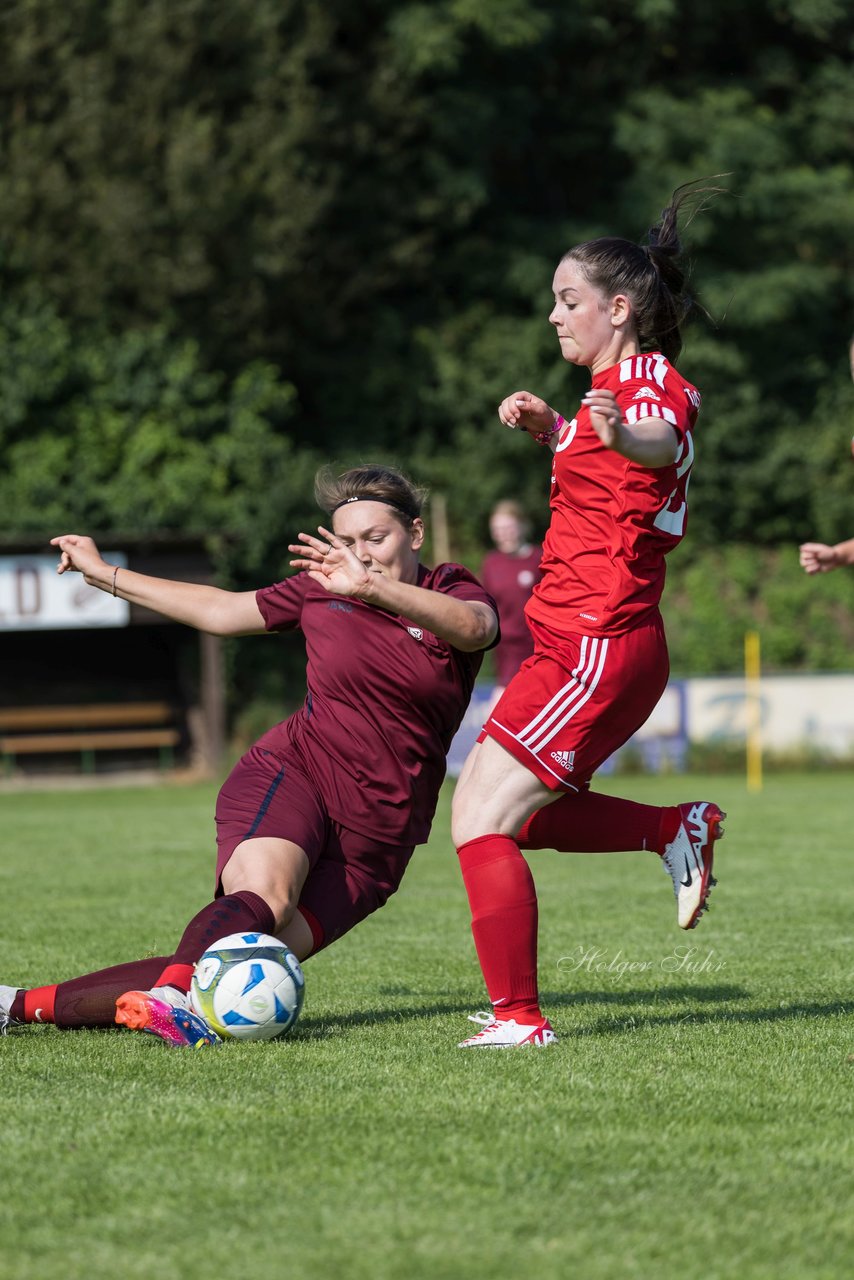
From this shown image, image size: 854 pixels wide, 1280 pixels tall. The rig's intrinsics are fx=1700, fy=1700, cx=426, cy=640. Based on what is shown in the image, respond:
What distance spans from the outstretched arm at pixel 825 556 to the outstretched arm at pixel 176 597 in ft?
5.73

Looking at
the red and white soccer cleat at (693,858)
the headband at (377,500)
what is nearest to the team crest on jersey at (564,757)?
the red and white soccer cleat at (693,858)

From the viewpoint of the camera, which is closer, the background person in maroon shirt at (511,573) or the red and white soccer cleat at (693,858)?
the red and white soccer cleat at (693,858)

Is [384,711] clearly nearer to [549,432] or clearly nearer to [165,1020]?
[549,432]

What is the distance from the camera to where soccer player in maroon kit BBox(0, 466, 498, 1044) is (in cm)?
464

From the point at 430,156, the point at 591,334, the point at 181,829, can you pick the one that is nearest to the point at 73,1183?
the point at 591,334

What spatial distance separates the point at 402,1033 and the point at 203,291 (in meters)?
24.6

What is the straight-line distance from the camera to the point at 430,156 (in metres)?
29.5

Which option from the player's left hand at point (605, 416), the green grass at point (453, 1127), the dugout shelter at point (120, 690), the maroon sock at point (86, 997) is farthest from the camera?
the dugout shelter at point (120, 690)

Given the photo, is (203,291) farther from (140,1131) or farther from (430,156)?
(140,1131)

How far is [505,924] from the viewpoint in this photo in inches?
171

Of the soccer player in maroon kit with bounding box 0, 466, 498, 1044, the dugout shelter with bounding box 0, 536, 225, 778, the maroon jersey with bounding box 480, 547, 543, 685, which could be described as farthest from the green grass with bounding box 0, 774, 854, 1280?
the dugout shelter with bounding box 0, 536, 225, 778

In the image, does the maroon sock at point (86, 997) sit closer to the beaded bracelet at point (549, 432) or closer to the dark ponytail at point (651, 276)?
the beaded bracelet at point (549, 432)

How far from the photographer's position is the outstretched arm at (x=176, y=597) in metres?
4.85

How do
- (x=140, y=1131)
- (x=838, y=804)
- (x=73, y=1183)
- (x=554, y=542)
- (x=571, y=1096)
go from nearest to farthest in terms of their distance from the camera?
(x=73, y=1183), (x=140, y=1131), (x=571, y=1096), (x=554, y=542), (x=838, y=804)
